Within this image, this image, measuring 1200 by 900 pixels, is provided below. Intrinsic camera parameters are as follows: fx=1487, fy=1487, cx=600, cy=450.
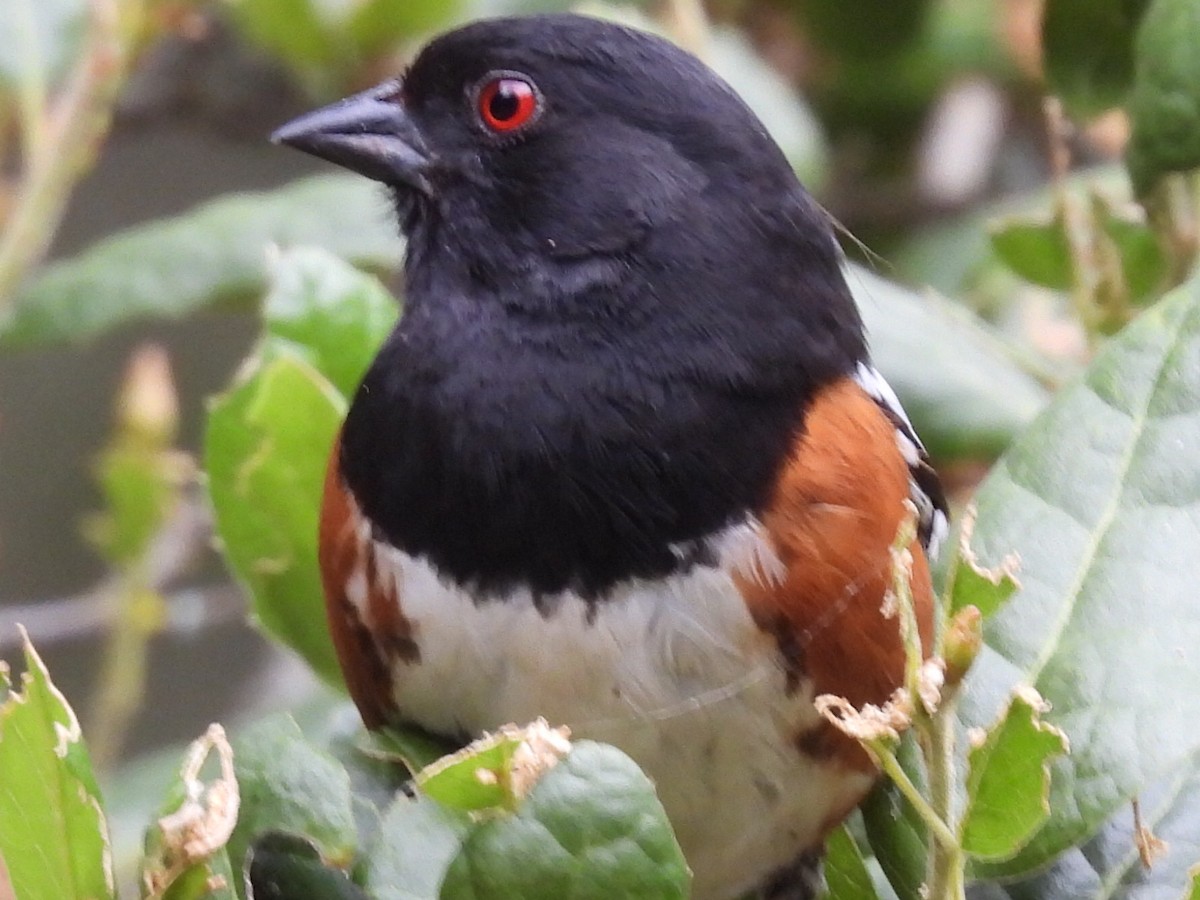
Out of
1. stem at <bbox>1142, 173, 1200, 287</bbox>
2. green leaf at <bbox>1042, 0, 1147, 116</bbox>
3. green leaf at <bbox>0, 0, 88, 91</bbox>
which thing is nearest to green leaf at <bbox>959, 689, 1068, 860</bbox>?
stem at <bbox>1142, 173, 1200, 287</bbox>

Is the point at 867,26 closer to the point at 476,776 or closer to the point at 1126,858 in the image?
the point at 1126,858

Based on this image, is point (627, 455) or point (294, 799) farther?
point (627, 455)

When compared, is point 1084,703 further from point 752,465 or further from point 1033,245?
point 1033,245

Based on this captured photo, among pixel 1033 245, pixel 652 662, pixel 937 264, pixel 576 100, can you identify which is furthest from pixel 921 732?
pixel 937 264

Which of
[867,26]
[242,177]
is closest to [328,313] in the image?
[867,26]

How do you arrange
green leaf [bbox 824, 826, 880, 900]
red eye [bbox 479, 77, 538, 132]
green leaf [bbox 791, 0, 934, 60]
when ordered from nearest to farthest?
green leaf [bbox 824, 826, 880, 900] → red eye [bbox 479, 77, 538, 132] → green leaf [bbox 791, 0, 934, 60]

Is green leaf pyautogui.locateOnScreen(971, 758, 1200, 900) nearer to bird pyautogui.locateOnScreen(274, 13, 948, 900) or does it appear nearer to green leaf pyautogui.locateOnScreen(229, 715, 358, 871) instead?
bird pyautogui.locateOnScreen(274, 13, 948, 900)
